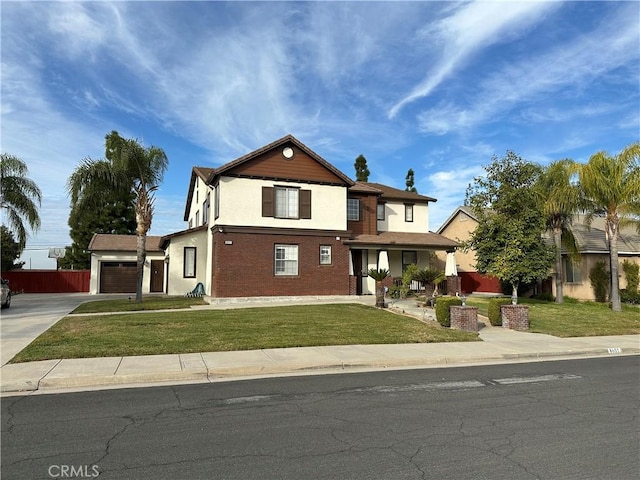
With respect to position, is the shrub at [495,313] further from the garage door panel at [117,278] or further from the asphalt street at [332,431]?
the garage door panel at [117,278]

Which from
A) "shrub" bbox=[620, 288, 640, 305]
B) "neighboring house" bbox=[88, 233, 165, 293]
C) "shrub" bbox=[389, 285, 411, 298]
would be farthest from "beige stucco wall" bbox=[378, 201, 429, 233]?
"neighboring house" bbox=[88, 233, 165, 293]

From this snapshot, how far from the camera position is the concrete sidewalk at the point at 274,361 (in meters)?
7.91

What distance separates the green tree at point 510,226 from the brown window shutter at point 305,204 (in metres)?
7.90

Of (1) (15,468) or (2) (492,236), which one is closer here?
(1) (15,468)

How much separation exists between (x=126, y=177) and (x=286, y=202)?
26.6 feet

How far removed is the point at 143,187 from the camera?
23.5m

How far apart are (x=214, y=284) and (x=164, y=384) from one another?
48.7ft

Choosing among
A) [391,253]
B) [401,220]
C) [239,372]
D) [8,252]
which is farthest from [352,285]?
[8,252]

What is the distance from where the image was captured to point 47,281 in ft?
117

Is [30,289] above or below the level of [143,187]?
below

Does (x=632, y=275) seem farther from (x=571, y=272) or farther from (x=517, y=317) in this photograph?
(x=517, y=317)

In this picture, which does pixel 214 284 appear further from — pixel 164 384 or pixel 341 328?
pixel 164 384

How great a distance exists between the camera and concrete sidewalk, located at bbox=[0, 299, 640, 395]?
7.91 metres

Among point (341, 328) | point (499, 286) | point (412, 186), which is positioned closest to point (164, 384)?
point (341, 328)
